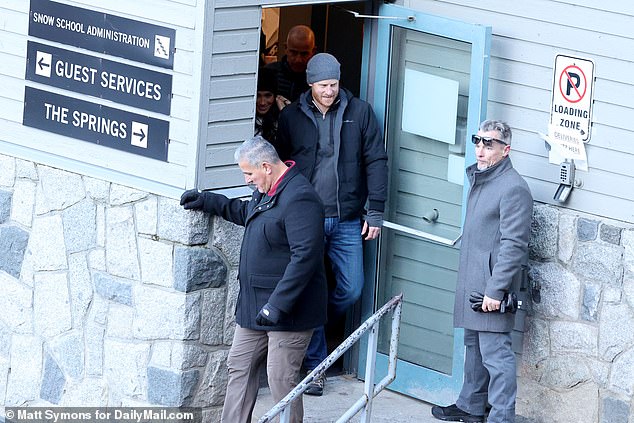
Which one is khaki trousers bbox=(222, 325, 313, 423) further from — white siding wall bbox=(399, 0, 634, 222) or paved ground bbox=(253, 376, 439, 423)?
white siding wall bbox=(399, 0, 634, 222)

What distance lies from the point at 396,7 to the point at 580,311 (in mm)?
1966

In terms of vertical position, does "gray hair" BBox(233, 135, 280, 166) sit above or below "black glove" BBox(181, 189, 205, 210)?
above

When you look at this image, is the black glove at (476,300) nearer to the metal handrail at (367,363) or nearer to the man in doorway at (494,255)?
the man in doorway at (494,255)

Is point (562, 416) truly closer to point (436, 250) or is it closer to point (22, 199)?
point (436, 250)

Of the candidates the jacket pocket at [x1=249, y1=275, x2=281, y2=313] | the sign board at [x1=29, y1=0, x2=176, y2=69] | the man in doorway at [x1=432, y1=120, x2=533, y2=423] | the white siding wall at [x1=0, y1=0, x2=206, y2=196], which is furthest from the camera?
the sign board at [x1=29, y1=0, x2=176, y2=69]

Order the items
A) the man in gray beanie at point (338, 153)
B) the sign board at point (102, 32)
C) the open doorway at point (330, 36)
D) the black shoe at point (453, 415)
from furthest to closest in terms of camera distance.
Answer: the open doorway at point (330, 36) < the man in gray beanie at point (338, 153) < the black shoe at point (453, 415) < the sign board at point (102, 32)

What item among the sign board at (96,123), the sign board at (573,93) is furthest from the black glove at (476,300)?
the sign board at (96,123)

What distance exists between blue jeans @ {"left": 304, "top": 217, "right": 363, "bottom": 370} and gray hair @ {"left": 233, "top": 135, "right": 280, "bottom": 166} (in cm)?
106

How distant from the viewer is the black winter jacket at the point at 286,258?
607 cm

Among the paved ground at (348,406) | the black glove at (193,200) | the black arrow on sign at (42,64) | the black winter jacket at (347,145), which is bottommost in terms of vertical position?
the paved ground at (348,406)

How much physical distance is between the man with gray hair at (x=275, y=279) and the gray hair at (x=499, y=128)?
0.96m

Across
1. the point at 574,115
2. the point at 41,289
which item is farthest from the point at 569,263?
the point at 41,289

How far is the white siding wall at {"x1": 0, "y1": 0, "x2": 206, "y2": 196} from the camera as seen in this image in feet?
21.3

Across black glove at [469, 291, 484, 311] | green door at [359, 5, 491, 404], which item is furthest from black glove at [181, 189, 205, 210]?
black glove at [469, 291, 484, 311]
